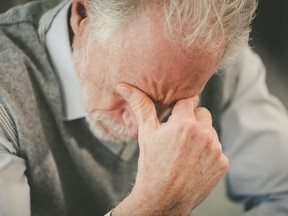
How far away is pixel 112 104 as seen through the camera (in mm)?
677

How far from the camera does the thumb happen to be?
616 millimetres

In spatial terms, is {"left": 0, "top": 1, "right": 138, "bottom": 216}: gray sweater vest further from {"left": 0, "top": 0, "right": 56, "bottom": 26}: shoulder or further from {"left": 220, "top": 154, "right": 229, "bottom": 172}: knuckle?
{"left": 220, "top": 154, "right": 229, "bottom": 172}: knuckle

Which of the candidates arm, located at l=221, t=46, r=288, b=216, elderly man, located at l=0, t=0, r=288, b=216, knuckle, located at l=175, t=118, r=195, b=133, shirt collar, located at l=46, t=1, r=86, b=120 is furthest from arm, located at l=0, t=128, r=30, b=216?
arm, located at l=221, t=46, r=288, b=216

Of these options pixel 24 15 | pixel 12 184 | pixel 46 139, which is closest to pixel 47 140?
pixel 46 139

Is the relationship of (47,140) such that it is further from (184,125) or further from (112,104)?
(184,125)

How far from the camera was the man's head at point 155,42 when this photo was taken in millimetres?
557

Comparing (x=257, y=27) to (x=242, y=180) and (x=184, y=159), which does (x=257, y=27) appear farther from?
(x=184, y=159)

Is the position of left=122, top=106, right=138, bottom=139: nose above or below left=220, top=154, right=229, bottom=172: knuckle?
above

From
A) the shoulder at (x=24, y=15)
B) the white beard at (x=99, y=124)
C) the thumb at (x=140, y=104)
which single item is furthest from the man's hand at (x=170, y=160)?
the shoulder at (x=24, y=15)

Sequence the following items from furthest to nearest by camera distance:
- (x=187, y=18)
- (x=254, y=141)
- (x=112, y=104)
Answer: (x=254, y=141)
(x=112, y=104)
(x=187, y=18)

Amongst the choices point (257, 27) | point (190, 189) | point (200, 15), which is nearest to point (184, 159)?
point (190, 189)

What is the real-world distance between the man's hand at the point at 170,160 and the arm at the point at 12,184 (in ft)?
Result: 0.49

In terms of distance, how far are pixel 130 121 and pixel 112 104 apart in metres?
0.04

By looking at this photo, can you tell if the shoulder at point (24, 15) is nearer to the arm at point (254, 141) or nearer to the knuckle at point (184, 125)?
the knuckle at point (184, 125)
